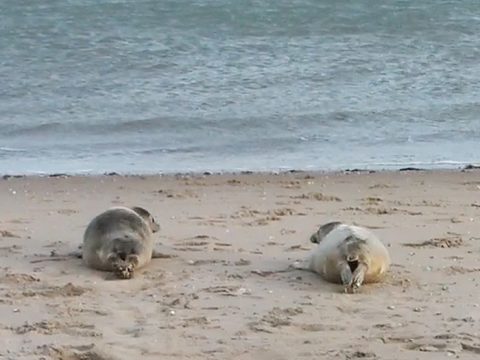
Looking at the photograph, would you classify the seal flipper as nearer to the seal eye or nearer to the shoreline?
the seal eye

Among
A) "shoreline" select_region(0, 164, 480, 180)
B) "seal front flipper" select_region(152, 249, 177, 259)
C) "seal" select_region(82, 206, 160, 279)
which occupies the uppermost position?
"seal" select_region(82, 206, 160, 279)

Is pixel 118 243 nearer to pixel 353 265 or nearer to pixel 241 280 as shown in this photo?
pixel 241 280

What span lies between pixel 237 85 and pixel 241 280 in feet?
29.3

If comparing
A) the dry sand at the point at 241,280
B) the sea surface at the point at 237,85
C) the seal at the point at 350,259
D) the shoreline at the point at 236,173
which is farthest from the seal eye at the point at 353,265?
the sea surface at the point at 237,85

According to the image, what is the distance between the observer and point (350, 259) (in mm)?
5750

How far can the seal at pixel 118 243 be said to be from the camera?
6.05 m

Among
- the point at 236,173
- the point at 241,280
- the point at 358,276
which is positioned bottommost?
the point at 236,173

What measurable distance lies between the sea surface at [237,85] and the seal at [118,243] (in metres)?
3.51

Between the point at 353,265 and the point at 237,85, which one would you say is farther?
the point at 237,85

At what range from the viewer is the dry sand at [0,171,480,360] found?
4.79 metres

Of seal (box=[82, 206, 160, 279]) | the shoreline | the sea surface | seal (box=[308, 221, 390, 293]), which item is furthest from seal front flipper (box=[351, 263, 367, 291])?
the sea surface

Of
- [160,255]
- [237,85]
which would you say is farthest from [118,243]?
[237,85]

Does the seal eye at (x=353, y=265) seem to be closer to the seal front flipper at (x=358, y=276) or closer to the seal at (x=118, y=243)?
the seal front flipper at (x=358, y=276)

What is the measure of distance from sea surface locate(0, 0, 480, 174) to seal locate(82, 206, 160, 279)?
3.51 meters
